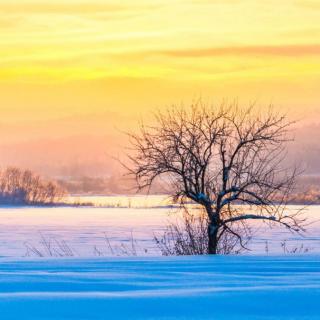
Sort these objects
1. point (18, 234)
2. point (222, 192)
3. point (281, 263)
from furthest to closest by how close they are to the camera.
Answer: point (18, 234), point (222, 192), point (281, 263)

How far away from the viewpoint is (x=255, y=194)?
23.0 metres

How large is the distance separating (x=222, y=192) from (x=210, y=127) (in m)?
1.79

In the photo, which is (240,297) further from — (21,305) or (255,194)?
(255,194)

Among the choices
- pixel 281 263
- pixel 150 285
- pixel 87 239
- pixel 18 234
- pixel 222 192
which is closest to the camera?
pixel 150 285

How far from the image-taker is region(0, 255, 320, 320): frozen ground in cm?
679

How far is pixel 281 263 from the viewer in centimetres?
1224

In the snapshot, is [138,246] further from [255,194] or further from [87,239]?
[255,194]

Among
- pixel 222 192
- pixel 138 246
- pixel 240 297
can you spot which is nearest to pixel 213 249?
pixel 222 192

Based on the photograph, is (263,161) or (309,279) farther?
(263,161)

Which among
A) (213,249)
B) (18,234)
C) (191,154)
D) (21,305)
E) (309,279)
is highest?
(18,234)

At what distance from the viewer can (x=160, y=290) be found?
8289mm

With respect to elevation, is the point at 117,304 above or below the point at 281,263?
below

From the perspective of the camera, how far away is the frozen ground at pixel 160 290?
679 cm

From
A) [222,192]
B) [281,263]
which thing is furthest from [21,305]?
[222,192]
